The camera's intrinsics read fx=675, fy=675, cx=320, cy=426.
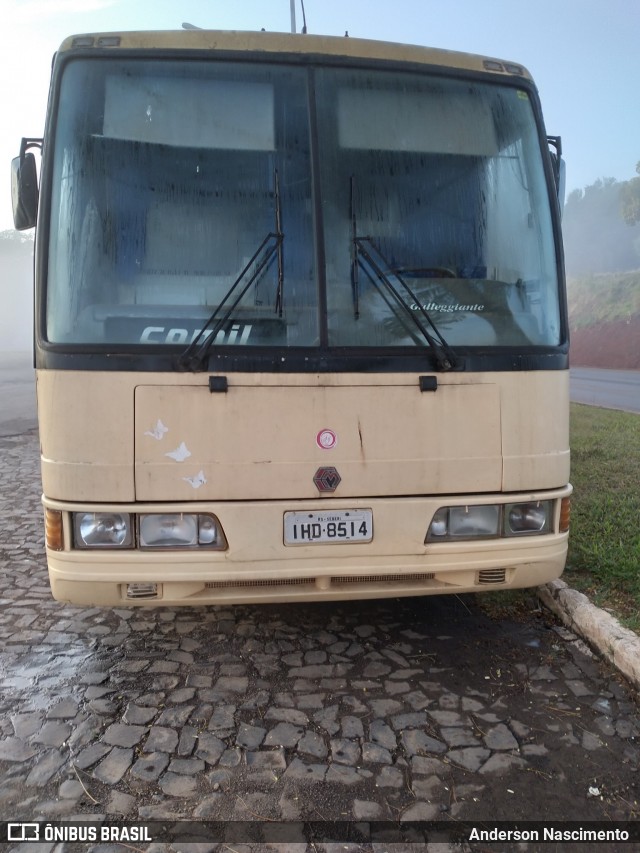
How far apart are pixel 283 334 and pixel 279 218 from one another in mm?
548

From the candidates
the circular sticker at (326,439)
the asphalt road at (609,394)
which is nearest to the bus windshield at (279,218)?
the circular sticker at (326,439)

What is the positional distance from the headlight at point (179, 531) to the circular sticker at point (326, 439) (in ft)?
1.92

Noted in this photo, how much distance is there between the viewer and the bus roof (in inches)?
125

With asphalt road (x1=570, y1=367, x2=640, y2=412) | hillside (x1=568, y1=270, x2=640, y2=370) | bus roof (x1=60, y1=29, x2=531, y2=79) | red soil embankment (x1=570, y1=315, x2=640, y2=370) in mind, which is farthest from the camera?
hillside (x1=568, y1=270, x2=640, y2=370)

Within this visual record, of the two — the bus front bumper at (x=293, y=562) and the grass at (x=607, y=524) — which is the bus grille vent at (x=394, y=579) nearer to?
the bus front bumper at (x=293, y=562)

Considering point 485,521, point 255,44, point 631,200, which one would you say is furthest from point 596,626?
point 631,200

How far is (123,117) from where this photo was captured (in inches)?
124

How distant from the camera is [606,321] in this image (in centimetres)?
4869

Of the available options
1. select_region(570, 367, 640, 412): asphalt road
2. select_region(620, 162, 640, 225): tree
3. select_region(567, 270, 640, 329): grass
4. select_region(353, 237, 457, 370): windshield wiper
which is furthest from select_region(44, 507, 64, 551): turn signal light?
select_region(620, 162, 640, 225): tree

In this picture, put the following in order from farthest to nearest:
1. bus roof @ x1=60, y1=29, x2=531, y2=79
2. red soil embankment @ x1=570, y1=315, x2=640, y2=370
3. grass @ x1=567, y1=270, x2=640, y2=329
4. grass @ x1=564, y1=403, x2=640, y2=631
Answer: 1. grass @ x1=567, y1=270, x2=640, y2=329
2. red soil embankment @ x1=570, y1=315, x2=640, y2=370
3. grass @ x1=564, y1=403, x2=640, y2=631
4. bus roof @ x1=60, y1=29, x2=531, y2=79

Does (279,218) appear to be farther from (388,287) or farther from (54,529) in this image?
(54,529)

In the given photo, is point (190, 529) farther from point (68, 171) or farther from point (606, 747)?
point (606, 747)

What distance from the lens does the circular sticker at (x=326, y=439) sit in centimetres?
306

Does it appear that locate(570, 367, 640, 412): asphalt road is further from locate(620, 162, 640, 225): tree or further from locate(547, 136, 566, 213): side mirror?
locate(620, 162, 640, 225): tree
